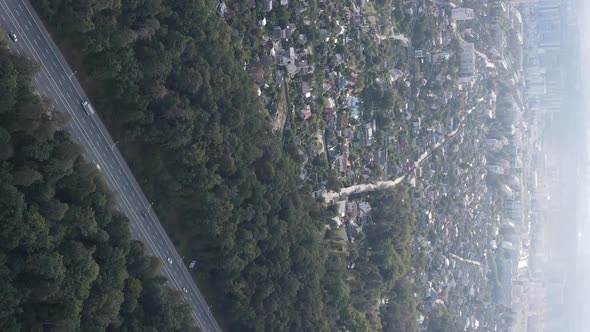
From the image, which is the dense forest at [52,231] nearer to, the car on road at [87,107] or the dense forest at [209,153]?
the car on road at [87,107]

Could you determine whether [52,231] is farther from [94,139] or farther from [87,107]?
[87,107]

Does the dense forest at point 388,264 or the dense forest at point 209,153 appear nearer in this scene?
the dense forest at point 209,153

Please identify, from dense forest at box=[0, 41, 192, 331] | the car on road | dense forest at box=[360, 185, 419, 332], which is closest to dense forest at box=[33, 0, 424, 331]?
the car on road

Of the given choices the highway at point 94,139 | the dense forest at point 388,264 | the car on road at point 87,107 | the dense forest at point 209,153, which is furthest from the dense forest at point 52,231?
the dense forest at point 388,264

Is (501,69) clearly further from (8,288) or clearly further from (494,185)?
(8,288)

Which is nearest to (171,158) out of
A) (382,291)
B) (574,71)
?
(382,291)

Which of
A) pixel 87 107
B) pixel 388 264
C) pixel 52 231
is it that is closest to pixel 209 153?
pixel 87 107
